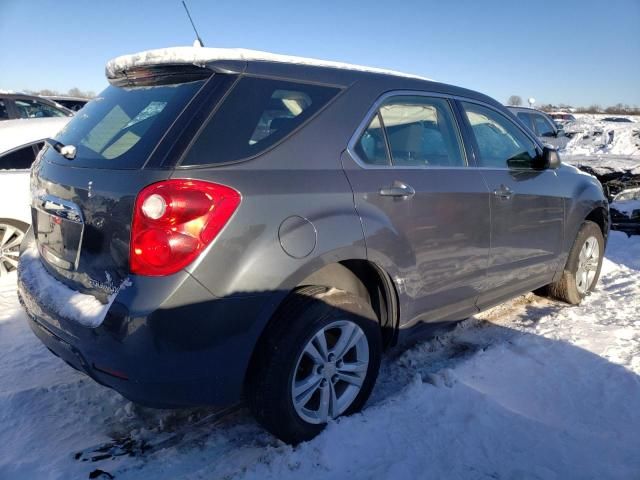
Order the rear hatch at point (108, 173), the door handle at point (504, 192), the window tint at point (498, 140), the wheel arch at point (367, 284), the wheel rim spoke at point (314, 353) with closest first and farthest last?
1. the rear hatch at point (108, 173)
2. the wheel rim spoke at point (314, 353)
3. the wheel arch at point (367, 284)
4. the door handle at point (504, 192)
5. the window tint at point (498, 140)

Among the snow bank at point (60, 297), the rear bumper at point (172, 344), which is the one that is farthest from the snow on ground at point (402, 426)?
the snow bank at point (60, 297)

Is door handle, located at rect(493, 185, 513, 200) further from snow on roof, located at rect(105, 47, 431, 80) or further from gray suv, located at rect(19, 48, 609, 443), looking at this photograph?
snow on roof, located at rect(105, 47, 431, 80)

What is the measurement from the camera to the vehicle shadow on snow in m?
2.32

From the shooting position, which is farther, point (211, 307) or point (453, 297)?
point (453, 297)

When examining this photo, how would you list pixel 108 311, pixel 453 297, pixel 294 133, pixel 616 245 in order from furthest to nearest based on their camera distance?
pixel 616 245 → pixel 453 297 → pixel 294 133 → pixel 108 311

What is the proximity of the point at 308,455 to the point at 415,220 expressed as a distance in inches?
51.3

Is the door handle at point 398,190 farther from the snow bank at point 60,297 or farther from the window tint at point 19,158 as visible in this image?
the window tint at point 19,158

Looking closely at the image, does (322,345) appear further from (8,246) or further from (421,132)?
(8,246)

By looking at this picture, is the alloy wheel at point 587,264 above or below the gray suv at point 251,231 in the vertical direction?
below

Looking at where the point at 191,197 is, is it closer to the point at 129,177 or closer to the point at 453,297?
the point at 129,177

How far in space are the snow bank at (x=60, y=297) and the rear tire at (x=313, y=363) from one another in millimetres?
695

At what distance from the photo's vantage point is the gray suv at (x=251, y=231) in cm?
197

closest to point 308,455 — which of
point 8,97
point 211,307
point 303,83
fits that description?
point 211,307

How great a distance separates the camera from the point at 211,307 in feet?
6.52
